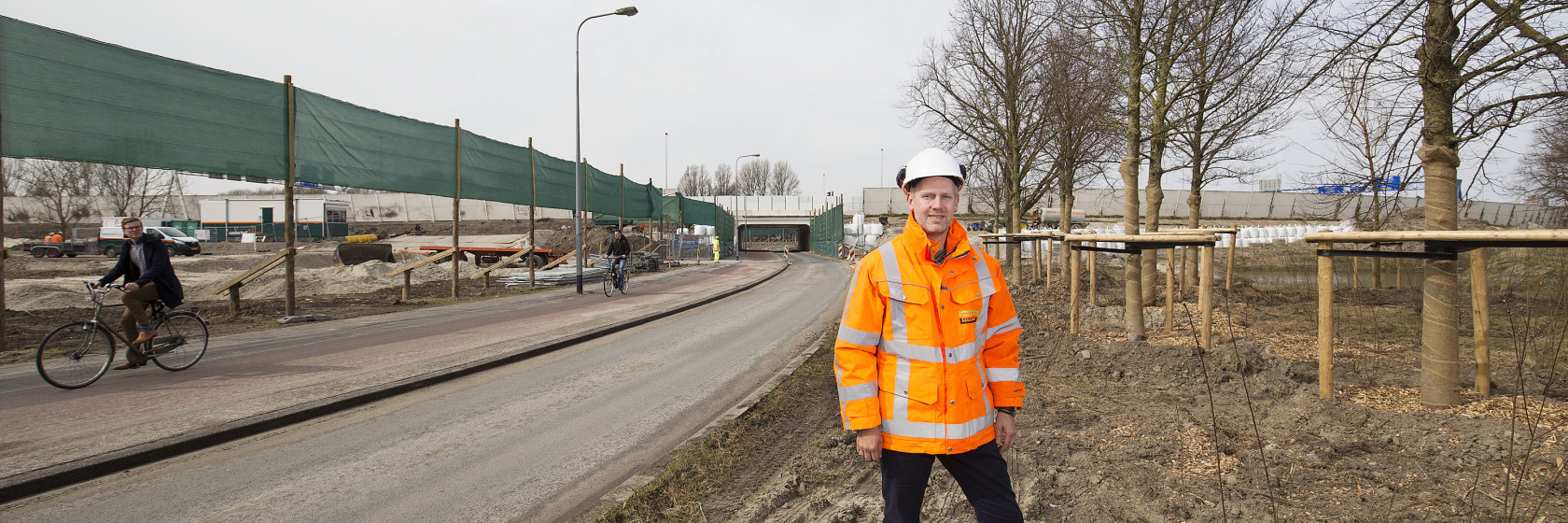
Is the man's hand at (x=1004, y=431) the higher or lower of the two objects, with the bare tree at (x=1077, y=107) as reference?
lower

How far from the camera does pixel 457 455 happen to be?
495cm

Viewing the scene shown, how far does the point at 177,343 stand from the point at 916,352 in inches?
337

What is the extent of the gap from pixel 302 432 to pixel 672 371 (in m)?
3.63

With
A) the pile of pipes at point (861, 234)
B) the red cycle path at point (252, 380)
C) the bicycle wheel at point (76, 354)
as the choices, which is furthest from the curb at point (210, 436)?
the pile of pipes at point (861, 234)

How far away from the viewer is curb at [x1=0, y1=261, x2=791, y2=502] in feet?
13.7

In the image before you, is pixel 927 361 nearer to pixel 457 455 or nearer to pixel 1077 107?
pixel 457 455

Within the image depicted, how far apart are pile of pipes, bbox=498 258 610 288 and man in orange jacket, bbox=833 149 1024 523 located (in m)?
16.2

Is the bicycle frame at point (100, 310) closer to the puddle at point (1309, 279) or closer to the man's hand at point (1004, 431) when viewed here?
the man's hand at point (1004, 431)

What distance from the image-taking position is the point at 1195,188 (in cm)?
1514

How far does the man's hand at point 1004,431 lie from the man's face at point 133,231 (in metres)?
8.76

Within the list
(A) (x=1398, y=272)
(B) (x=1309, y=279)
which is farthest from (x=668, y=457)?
(A) (x=1398, y=272)

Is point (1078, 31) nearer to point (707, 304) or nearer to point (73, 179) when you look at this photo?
point (707, 304)

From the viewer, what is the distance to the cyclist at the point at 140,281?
7281 mm

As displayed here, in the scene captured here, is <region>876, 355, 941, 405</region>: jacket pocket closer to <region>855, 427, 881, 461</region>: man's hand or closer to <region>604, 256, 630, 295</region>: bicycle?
<region>855, 427, 881, 461</region>: man's hand
